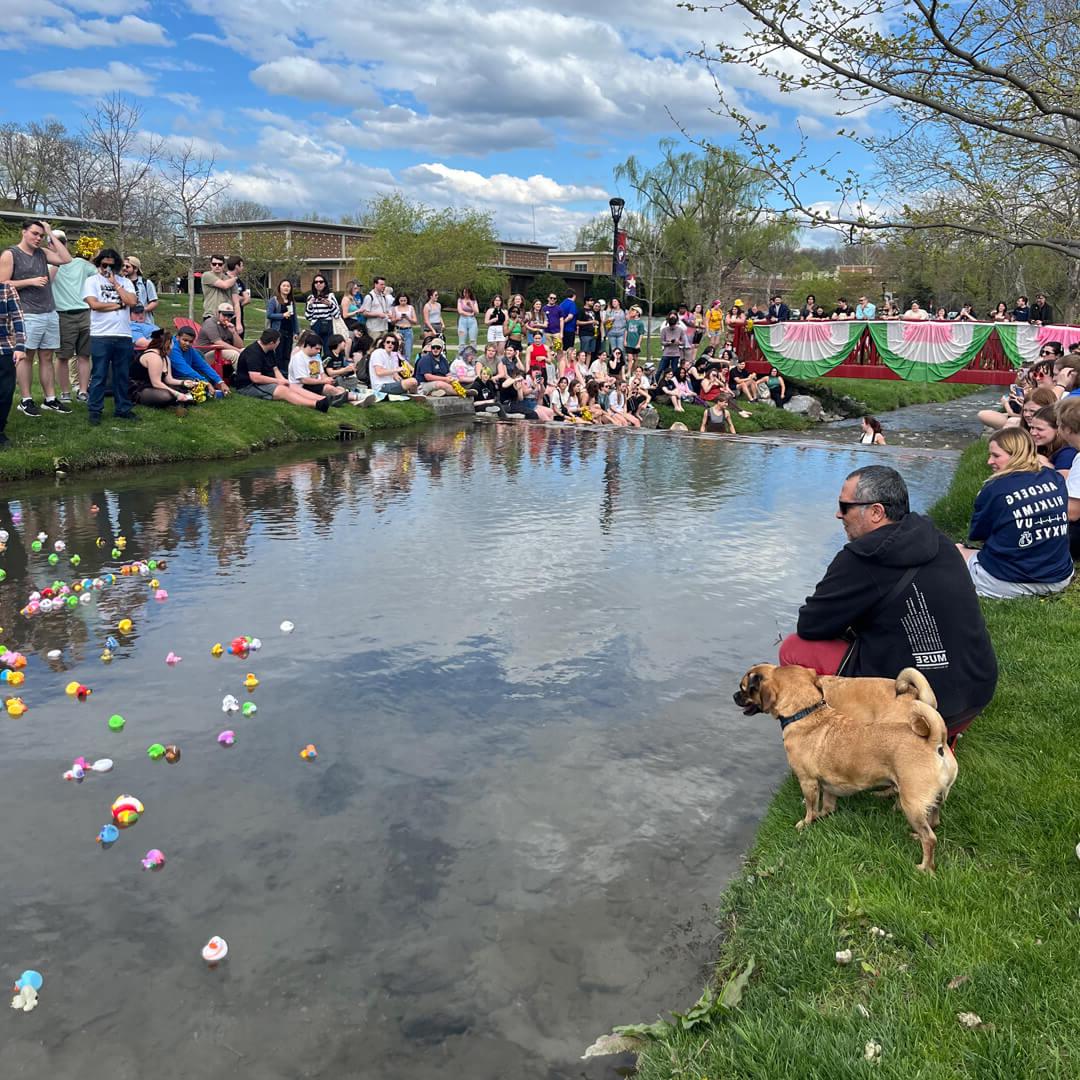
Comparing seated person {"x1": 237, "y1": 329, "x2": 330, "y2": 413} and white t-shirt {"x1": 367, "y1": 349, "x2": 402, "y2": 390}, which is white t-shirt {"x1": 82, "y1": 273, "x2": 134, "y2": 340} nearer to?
seated person {"x1": 237, "y1": 329, "x2": 330, "y2": 413}

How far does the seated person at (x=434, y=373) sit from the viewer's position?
18514 mm

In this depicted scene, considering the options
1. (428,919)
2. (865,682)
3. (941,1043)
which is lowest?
(428,919)

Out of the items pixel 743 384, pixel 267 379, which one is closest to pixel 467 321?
pixel 743 384

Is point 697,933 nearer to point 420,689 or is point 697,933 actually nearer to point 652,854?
point 652,854

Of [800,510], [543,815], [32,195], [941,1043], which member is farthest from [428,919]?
[32,195]

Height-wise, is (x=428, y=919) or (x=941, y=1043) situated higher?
(x=941, y=1043)

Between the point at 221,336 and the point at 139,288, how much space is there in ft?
6.99

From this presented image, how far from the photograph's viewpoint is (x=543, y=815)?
4207mm

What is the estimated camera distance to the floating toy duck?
4053 mm

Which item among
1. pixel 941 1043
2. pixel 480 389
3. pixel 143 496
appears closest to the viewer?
pixel 941 1043

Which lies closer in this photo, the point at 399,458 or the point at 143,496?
the point at 143,496

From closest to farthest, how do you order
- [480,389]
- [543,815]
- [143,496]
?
1. [543,815]
2. [143,496]
3. [480,389]

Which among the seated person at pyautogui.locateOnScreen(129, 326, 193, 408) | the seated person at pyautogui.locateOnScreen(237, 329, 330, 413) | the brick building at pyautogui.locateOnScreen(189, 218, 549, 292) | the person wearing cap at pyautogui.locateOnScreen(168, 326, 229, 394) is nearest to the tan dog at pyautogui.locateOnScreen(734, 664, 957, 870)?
the seated person at pyautogui.locateOnScreen(129, 326, 193, 408)

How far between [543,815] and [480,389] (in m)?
15.7
